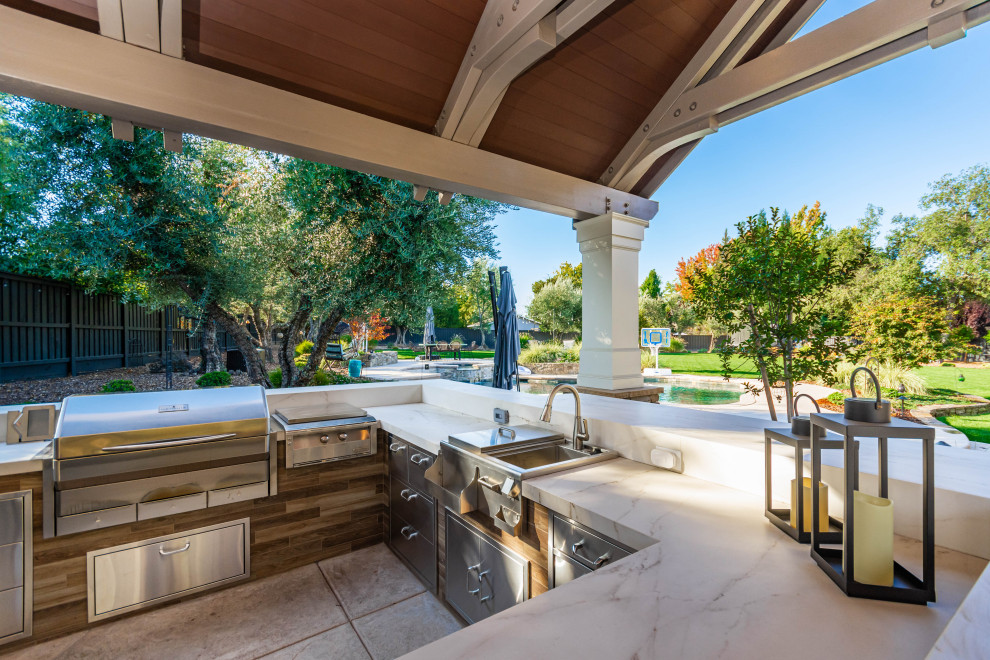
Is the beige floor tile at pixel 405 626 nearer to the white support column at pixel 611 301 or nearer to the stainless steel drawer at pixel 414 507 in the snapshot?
the stainless steel drawer at pixel 414 507

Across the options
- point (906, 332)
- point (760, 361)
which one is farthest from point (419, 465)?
point (906, 332)

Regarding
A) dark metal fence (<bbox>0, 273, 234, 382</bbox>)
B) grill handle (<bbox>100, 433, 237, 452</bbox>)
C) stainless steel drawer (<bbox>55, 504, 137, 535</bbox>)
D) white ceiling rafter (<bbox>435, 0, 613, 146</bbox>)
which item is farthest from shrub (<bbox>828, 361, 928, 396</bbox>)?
dark metal fence (<bbox>0, 273, 234, 382</bbox>)

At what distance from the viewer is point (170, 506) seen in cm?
230

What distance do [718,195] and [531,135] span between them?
18134 millimetres

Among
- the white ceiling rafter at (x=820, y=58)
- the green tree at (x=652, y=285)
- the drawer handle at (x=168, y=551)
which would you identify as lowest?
the drawer handle at (x=168, y=551)

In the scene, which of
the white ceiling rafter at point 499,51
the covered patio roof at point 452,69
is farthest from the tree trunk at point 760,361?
the white ceiling rafter at point 499,51

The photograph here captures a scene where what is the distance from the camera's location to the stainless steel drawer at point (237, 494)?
2402mm

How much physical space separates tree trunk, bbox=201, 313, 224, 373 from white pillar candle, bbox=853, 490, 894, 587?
26.6 ft

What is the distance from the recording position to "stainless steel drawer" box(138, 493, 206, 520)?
2248 mm

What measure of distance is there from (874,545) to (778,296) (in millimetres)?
3613

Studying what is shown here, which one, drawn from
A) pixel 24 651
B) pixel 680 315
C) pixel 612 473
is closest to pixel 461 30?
pixel 612 473

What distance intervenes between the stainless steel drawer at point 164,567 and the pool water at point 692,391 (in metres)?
4.75

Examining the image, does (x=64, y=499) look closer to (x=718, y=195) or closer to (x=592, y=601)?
(x=592, y=601)

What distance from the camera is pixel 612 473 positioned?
1.79m
